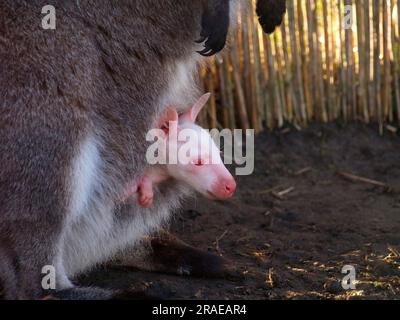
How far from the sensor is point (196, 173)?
13.8 ft

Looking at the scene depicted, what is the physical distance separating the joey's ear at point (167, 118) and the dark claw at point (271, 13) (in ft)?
2.31

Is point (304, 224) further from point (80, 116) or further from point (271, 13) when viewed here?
point (80, 116)

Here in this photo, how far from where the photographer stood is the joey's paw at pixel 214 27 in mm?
4117

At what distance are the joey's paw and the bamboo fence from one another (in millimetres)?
1854

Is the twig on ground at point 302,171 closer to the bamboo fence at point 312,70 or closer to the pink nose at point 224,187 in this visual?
the bamboo fence at point 312,70

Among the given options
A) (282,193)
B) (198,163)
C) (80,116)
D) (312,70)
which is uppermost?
(312,70)

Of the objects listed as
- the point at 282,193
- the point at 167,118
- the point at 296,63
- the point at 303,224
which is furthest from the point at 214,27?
the point at 296,63

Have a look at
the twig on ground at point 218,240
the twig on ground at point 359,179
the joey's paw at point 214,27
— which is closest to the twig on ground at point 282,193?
the twig on ground at point 359,179

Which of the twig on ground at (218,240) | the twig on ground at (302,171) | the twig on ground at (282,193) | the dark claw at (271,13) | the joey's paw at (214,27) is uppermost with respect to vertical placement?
the dark claw at (271,13)

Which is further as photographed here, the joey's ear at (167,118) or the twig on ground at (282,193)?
the twig on ground at (282,193)

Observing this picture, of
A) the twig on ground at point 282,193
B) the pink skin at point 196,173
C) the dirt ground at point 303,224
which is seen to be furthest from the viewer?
the twig on ground at point 282,193

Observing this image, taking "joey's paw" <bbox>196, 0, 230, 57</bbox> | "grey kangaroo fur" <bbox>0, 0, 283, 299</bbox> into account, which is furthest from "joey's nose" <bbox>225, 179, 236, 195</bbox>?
"joey's paw" <bbox>196, 0, 230, 57</bbox>

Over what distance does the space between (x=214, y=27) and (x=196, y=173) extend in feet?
2.27
